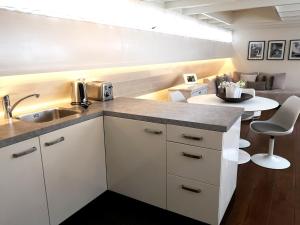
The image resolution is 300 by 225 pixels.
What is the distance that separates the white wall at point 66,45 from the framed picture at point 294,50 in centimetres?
459

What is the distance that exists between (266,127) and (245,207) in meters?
1.16

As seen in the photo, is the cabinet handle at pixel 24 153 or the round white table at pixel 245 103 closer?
the cabinet handle at pixel 24 153

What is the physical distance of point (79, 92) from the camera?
2.40 meters

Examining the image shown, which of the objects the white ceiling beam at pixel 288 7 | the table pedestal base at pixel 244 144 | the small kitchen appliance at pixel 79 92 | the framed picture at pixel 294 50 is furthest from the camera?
the framed picture at pixel 294 50

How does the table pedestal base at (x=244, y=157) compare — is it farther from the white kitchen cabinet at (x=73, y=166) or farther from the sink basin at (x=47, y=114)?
the sink basin at (x=47, y=114)

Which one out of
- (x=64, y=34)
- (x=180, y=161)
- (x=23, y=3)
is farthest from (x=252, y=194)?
(x=23, y=3)

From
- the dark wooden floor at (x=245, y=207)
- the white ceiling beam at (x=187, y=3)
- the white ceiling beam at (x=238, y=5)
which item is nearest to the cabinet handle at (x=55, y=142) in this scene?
the dark wooden floor at (x=245, y=207)

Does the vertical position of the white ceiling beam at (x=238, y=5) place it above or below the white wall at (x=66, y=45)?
above

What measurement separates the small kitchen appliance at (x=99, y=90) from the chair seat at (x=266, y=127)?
1.77 meters

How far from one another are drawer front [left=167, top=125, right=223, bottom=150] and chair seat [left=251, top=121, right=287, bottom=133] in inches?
57.0

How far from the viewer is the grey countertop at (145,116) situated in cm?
157

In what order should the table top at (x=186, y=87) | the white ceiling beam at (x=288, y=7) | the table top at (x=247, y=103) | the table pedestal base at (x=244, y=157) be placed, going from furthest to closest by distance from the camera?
the table top at (x=186, y=87)
the white ceiling beam at (x=288, y=7)
the table pedestal base at (x=244, y=157)
the table top at (x=247, y=103)

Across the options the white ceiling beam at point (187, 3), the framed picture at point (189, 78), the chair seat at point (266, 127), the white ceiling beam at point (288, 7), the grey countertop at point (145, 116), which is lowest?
the chair seat at point (266, 127)

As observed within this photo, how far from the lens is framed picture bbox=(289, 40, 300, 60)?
6332 mm
